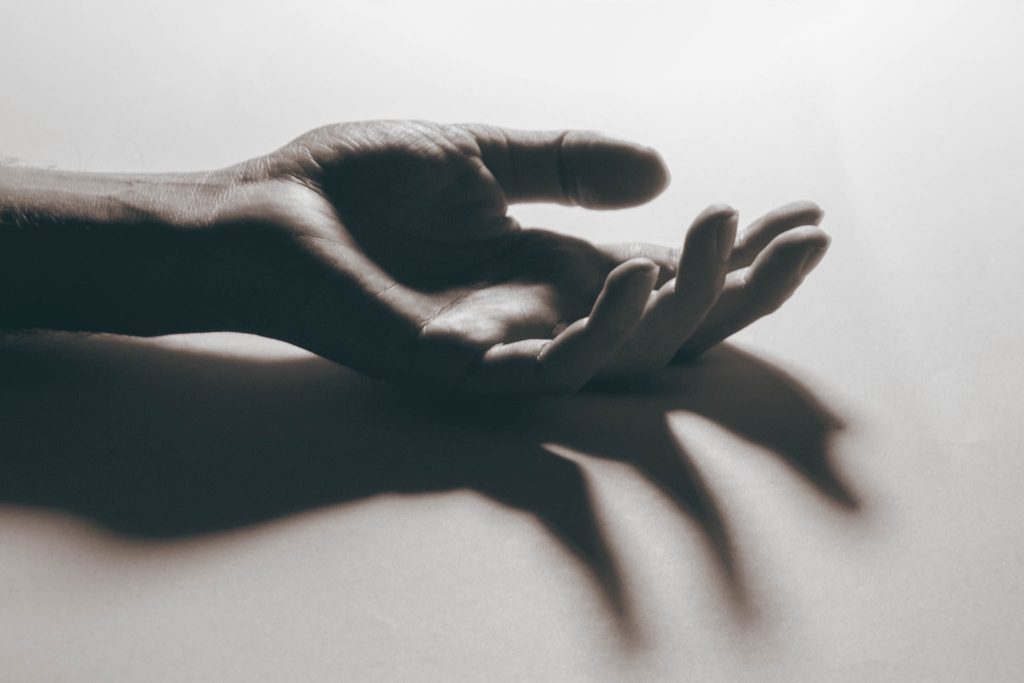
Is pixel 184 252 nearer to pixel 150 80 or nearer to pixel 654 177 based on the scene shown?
pixel 654 177

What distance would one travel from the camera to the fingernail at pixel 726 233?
77 centimetres

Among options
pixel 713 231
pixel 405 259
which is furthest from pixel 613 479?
pixel 405 259

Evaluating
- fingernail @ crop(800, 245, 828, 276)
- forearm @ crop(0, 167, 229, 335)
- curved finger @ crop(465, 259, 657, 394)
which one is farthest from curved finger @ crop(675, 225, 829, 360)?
forearm @ crop(0, 167, 229, 335)

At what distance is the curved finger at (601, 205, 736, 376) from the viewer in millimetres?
773

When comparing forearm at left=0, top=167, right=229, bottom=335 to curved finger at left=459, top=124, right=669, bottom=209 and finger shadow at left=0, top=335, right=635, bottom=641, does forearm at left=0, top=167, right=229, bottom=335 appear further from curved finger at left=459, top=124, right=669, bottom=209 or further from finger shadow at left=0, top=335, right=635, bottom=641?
curved finger at left=459, top=124, right=669, bottom=209

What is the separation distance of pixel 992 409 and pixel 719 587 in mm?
352

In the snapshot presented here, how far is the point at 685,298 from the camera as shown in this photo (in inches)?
31.9

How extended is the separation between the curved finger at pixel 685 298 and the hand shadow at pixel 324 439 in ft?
0.13

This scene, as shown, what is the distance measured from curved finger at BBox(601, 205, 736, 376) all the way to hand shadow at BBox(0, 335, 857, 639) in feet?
0.13

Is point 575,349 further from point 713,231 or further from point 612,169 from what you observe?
point 612,169

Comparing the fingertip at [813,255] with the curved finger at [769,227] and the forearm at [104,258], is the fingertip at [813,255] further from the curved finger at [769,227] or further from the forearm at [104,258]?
the forearm at [104,258]

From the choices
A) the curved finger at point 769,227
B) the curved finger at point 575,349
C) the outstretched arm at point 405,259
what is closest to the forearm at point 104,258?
the outstretched arm at point 405,259

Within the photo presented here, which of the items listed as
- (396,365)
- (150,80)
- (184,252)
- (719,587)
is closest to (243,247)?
(184,252)

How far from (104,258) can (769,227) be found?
634 millimetres
